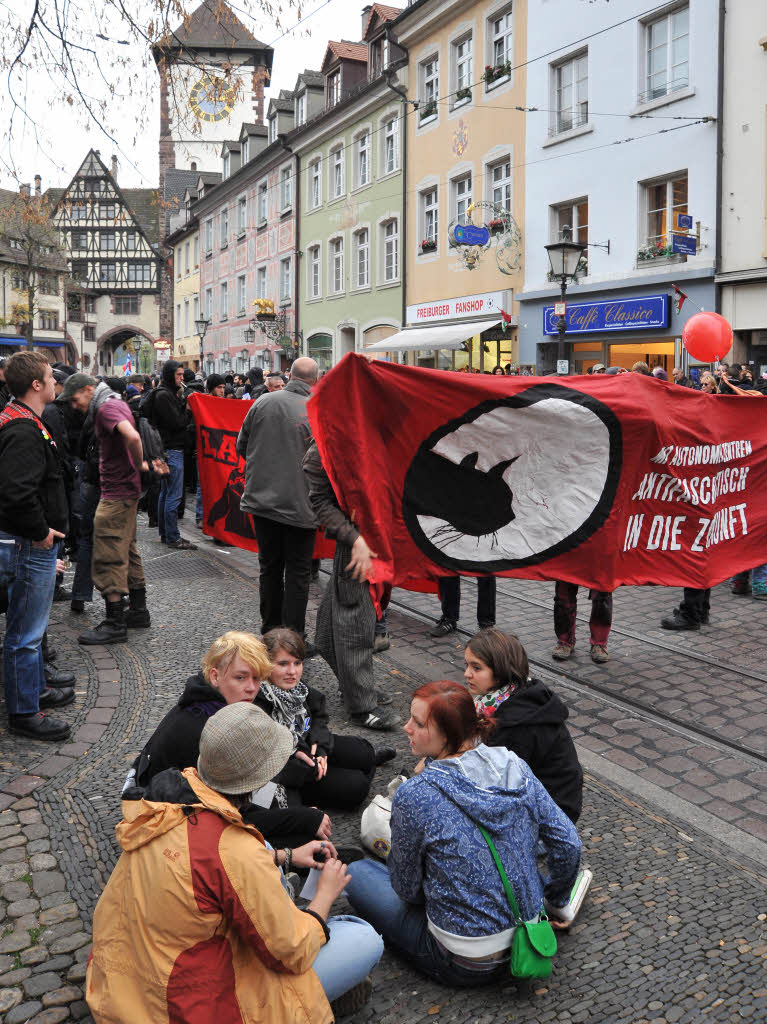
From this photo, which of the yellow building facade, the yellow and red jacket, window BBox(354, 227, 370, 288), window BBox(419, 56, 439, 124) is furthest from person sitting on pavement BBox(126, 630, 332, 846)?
window BBox(354, 227, 370, 288)

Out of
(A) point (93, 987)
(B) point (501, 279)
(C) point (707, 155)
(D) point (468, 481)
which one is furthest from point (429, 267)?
(A) point (93, 987)

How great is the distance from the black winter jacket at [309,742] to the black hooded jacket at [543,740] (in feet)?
2.93

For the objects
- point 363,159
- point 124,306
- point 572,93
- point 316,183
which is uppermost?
point 124,306

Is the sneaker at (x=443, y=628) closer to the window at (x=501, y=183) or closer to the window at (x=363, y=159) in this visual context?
the window at (x=501, y=183)

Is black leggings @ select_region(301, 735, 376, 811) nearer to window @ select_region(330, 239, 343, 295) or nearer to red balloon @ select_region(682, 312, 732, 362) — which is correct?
red balloon @ select_region(682, 312, 732, 362)

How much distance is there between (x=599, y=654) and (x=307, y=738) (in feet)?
9.57

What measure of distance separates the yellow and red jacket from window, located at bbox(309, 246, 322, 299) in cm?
3210

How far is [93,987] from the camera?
104 inches

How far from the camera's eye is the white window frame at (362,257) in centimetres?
2941

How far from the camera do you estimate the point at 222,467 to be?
1070 centimetres

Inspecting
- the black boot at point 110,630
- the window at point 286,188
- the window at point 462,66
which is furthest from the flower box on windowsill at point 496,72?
the black boot at point 110,630

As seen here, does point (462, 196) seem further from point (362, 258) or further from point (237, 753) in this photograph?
point (237, 753)

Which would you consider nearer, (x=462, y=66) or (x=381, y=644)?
(x=381, y=644)

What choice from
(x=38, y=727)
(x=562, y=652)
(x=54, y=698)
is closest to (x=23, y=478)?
(x=38, y=727)
